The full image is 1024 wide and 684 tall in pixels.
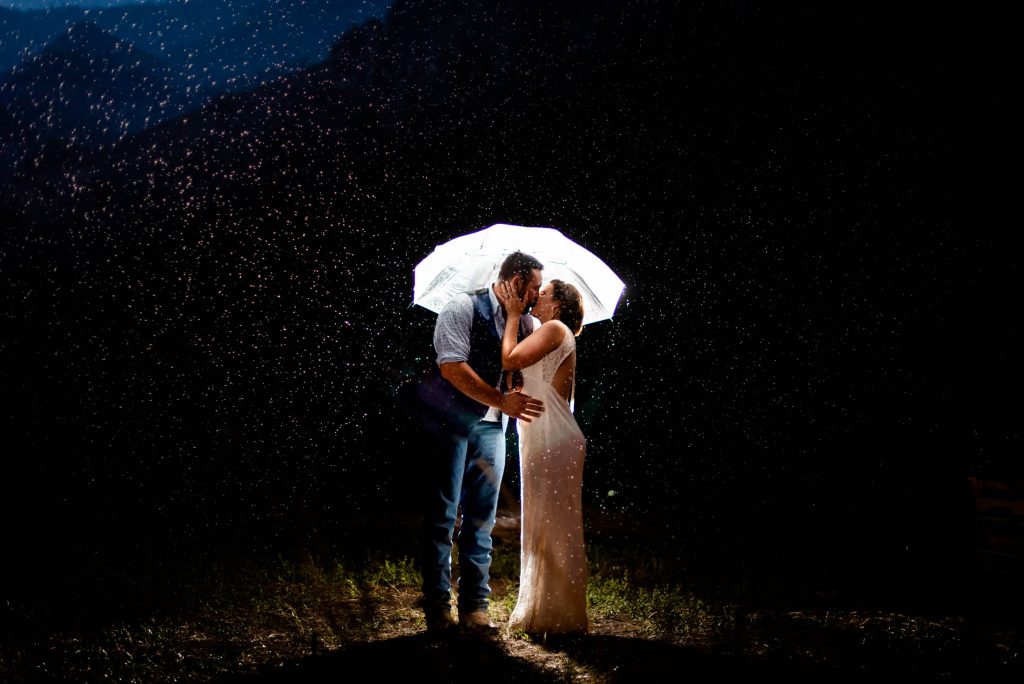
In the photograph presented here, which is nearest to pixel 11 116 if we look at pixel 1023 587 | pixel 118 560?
pixel 118 560

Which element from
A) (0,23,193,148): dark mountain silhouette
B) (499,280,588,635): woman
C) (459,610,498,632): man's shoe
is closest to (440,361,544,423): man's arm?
(499,280,588,635): woman

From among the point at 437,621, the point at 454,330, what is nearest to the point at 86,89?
the point at 454,330

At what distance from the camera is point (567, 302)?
3732 mm

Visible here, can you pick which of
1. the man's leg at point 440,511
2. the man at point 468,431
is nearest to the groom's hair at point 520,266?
the man at point 468,431

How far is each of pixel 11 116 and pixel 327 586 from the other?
118 feet

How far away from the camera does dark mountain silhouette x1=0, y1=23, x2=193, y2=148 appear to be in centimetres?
3690

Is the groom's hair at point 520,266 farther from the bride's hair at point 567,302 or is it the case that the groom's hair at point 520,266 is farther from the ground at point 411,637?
the ground at point 411,637

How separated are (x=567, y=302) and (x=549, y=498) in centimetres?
110

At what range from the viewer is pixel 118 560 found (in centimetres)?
526

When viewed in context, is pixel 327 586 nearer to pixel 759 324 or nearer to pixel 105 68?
Answer: pixel 759 324

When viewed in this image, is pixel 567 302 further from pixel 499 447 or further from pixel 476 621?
pixel 476 621

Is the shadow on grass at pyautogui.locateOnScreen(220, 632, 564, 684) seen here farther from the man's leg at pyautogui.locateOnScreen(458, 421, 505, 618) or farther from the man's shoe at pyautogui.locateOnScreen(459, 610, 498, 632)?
the man's leg at pyautogui.locateOnScreen(458, 421, 505, 618)

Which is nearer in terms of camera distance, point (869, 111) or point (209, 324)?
point (869, 111)

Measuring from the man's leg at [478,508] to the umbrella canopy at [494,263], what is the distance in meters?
0.96
